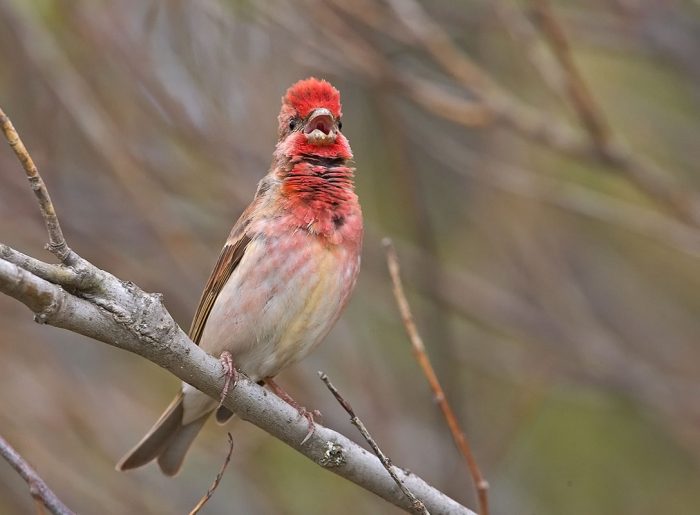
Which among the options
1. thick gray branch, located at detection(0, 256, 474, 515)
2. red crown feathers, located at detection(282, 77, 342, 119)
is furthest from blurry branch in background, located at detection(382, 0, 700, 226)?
thick gray branch, located at detection(0, 256, 474, 515)

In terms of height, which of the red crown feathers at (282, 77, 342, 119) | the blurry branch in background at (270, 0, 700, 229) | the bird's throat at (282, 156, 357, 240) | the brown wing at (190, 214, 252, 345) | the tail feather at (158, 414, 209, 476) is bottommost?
the tail feather at (158, 414, 209, 476)

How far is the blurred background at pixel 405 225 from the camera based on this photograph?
673 cm

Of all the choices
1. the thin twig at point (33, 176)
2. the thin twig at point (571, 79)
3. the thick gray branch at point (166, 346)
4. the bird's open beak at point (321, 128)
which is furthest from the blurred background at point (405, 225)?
the thin twig at point (33, 176)

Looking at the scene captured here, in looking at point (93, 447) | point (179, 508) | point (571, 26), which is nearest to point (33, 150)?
point (93, 447)

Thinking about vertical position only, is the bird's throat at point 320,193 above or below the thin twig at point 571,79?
below

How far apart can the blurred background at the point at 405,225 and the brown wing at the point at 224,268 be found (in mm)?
1545

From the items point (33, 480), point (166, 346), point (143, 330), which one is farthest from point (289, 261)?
point (33, 480)

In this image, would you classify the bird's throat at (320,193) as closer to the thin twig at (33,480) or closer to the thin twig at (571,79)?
the thin twig at (571,79)

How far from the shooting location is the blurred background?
22.1 feet

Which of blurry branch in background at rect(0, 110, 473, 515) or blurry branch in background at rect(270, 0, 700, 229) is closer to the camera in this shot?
blurry branch in background at rect(0, 110, 473, 515)

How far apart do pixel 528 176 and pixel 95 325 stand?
4573 millimetres

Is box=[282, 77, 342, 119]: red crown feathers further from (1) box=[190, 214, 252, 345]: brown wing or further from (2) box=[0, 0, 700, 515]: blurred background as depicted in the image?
(2) box=[0, 0, 700, 515]: blurred background

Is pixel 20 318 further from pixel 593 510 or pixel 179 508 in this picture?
pixel 593 510

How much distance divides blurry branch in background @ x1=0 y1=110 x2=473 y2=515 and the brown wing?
1.14 m
